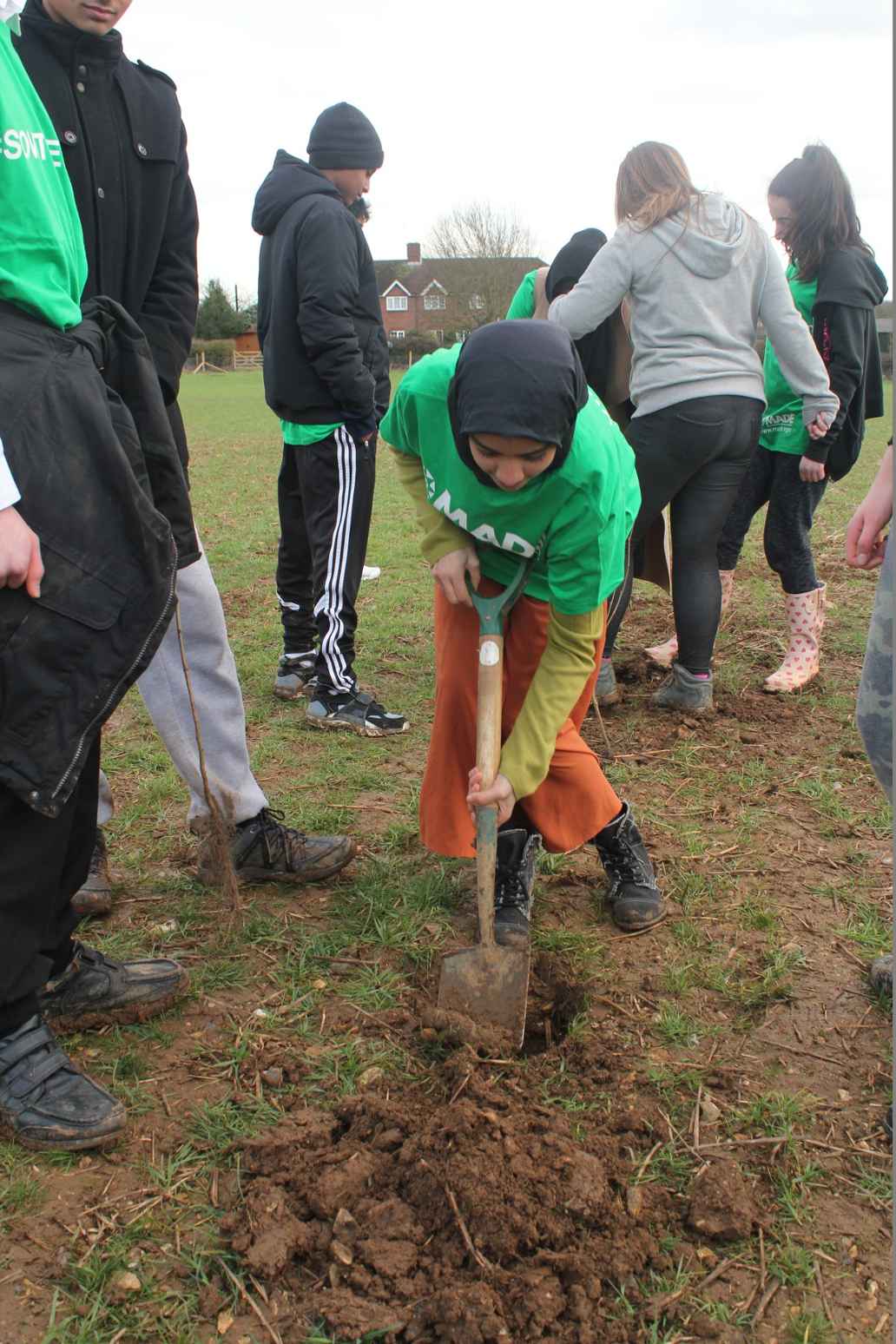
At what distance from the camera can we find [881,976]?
8.98 feet

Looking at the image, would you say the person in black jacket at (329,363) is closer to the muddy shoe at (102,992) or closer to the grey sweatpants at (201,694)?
the grey sweatpants at (201,694)

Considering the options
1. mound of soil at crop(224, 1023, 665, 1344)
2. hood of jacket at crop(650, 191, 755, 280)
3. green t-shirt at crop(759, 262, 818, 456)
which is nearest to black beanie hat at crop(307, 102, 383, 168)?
hood of jacket at crop(650, 191, 755, 280)

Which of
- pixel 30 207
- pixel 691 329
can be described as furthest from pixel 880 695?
pixel 691 329

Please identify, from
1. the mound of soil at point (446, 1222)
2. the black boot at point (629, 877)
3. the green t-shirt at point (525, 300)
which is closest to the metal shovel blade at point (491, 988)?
the mound of soil at point (446, 1222)

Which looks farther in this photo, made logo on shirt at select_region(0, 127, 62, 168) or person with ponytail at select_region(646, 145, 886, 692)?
person with ponytail at select_region(646, 145, 886, 692)

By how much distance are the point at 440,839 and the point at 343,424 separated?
2159 mm

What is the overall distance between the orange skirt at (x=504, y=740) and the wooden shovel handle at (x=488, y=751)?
23cm

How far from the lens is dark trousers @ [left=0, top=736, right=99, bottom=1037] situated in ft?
6.62

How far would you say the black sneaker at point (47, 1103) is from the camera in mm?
2158

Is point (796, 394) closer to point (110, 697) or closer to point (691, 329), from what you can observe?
point (691, 329)

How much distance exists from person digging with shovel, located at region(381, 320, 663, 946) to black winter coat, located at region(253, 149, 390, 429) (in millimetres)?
1574

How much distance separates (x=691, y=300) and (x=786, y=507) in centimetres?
110

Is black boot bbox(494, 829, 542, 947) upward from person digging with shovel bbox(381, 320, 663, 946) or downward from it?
downward

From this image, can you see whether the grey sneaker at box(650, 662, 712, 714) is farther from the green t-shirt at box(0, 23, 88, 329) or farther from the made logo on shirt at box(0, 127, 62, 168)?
the made logo on shirt at box(0, 127, 62, 168)
